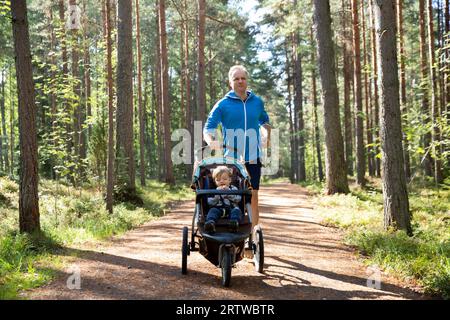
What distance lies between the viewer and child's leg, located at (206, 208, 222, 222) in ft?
15.6

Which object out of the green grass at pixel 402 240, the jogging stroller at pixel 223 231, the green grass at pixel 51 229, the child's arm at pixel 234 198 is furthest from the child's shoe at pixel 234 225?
the green grass at pixel 51 229

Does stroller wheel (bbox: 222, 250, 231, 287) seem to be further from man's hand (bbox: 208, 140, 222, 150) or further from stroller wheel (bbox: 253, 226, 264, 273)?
man's hand (bbox: 208, 140, 222, 150)

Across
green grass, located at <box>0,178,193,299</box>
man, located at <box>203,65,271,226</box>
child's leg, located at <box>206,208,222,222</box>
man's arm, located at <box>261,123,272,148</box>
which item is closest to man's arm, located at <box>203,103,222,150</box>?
man, located at <box>203,65,271,226</box>

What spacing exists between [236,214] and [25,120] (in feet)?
13.8

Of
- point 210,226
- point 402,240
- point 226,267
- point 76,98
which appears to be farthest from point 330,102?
point 226,267

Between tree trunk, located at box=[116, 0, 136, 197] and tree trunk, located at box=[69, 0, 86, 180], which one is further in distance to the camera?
tree trunk, located at box=[116, 0, 136, 197]

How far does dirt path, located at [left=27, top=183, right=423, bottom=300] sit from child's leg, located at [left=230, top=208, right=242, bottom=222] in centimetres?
76

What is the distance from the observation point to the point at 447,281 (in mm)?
4426

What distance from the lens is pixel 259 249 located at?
5141 millimetres

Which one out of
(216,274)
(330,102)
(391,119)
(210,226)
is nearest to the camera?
(210,226)

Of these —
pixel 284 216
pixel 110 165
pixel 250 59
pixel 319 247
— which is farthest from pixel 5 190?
pixel 250 59

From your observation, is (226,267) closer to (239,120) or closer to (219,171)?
(219,171)

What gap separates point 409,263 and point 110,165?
7387 mm

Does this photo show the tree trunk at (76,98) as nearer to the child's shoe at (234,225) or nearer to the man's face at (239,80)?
the man's face at (239,80)
